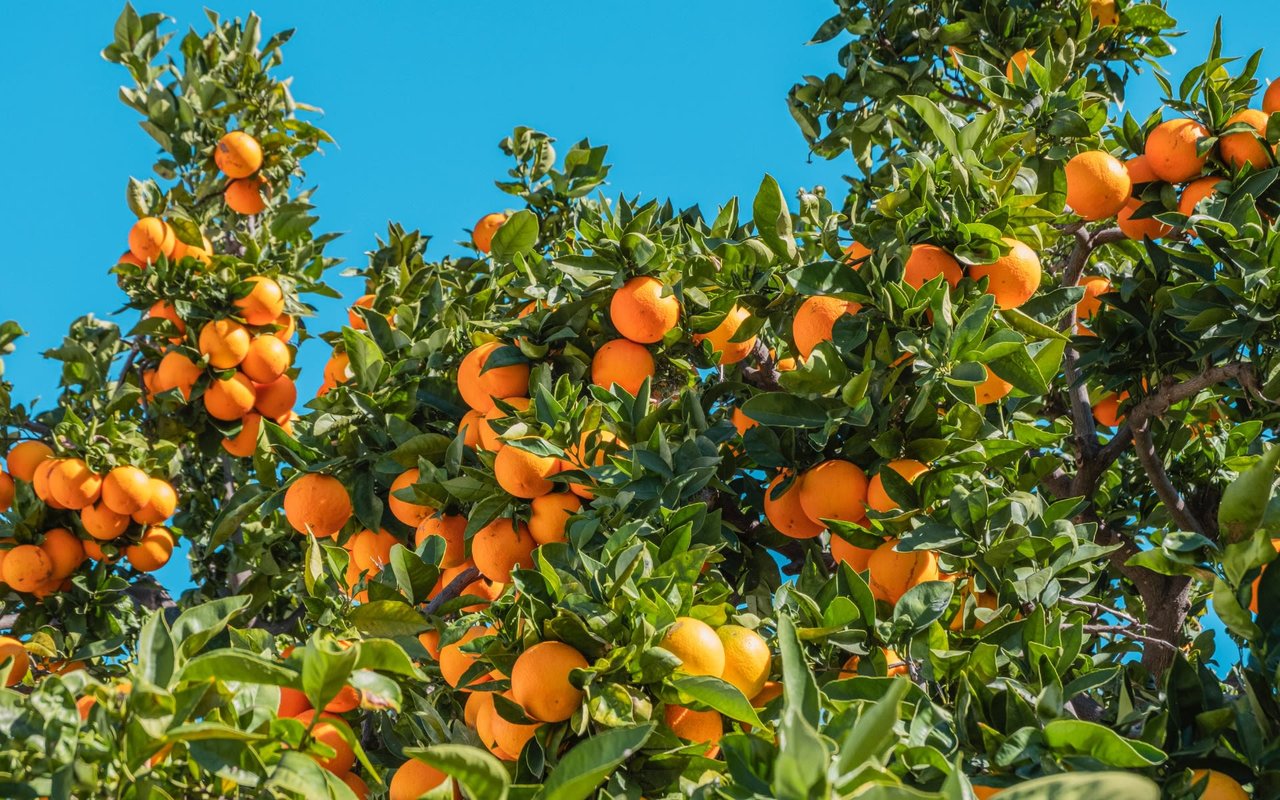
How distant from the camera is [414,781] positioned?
6.42 ft

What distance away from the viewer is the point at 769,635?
7.06 ft

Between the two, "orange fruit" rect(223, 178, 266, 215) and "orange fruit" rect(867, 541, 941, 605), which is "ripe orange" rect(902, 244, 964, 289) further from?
"orange fruit" rect(223, 178, 266, 215)

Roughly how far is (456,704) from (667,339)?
3.10 ft

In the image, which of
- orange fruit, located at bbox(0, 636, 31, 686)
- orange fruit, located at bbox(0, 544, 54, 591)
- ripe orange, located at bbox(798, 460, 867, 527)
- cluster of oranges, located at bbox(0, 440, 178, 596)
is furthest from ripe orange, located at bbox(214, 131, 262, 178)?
ripe orange, located at bbox(798, 460, 867, 527)

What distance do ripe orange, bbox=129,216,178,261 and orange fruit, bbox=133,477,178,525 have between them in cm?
79

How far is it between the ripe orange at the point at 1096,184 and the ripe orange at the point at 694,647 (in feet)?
5.28

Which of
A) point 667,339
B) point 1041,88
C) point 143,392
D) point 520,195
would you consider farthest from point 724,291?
point 143,392

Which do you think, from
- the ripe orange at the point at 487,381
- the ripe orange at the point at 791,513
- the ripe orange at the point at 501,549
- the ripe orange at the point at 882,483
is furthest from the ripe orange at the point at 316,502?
the ripe orange at the point at 882,483

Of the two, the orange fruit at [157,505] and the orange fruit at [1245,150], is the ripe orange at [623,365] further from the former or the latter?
the orange fruit at [157,505]

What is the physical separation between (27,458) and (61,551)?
0.40 m

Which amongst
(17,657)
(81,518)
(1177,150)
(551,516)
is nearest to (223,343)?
(81,518)

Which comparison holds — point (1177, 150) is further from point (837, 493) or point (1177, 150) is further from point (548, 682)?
point (548, 682)

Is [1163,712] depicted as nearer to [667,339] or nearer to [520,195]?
[667,339]

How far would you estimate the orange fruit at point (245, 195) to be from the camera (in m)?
4.58
